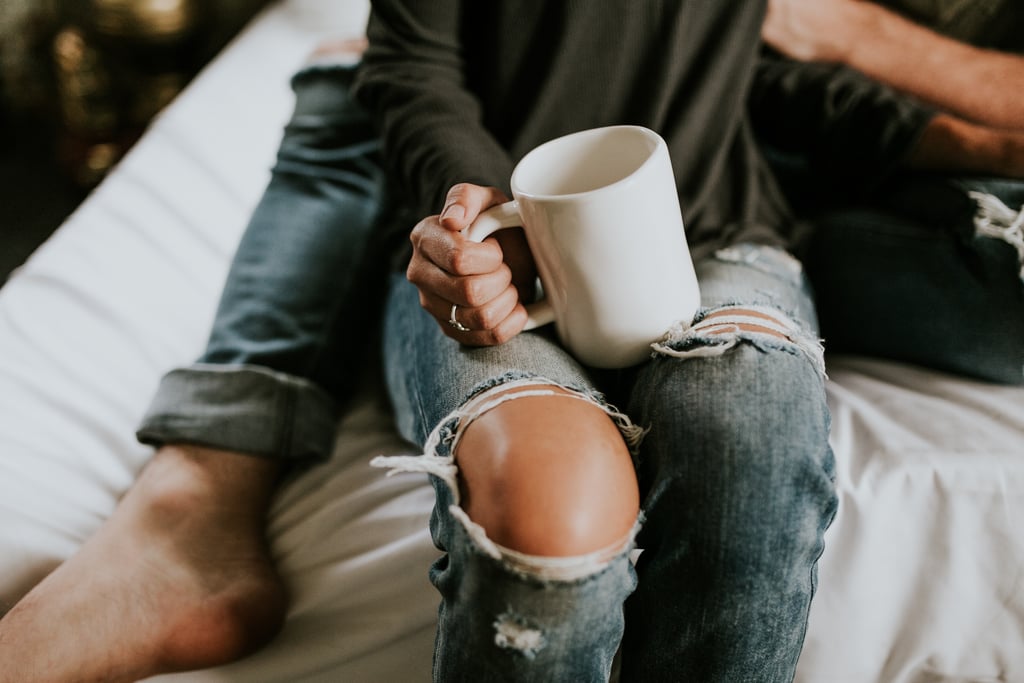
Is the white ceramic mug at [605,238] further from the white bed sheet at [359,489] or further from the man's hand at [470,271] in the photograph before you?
the white bed sheet at [359,489]

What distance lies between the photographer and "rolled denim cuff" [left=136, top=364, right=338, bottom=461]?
2.26 feet

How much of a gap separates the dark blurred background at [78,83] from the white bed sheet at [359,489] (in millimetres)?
818

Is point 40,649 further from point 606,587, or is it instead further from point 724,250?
point 724,250

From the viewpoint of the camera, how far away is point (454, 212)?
0.50 meters

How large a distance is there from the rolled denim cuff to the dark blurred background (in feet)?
3.55

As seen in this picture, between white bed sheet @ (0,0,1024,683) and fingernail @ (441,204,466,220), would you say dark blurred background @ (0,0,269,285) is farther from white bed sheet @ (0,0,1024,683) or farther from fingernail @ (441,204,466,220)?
fingernail @ (441,204,466,220)

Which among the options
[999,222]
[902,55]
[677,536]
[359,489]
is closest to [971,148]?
[999,222]

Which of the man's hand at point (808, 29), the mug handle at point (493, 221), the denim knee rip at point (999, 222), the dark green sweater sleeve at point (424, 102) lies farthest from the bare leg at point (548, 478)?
the man's hand at point (808, 29)

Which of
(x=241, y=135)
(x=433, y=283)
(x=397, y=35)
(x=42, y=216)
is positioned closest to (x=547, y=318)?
(x=433, y=283)

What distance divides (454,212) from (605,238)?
106 mm

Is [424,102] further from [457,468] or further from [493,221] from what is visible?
[457,468]

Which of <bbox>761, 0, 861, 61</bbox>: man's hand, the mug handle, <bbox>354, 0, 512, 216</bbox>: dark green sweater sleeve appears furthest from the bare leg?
<bbox>761, 0, 861, 61</bbox>: man's hand

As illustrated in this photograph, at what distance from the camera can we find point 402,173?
708 mm

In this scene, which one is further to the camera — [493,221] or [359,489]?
[359,489]
